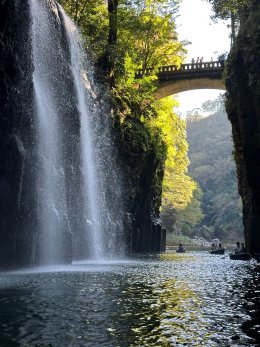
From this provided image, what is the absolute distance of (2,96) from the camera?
16.5 meters

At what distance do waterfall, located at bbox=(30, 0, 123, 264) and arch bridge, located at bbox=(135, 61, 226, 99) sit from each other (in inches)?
472

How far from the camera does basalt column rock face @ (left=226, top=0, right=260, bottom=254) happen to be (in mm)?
25578

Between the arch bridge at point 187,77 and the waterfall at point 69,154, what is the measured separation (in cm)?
1198

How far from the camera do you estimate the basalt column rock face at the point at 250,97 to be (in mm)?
25578

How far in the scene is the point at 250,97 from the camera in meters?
26.6

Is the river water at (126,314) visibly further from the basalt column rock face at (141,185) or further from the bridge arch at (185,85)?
the bridge arch at (185,85)

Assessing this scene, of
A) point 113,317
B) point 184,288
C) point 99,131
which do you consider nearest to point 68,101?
point 99,131

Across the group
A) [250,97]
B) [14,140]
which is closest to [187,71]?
[250,97]

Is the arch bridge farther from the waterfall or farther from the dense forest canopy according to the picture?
the dense forest canopy

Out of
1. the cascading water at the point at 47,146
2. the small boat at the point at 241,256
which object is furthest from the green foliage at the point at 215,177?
the cascading water at the point at 47,146

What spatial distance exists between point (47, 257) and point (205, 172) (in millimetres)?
86962

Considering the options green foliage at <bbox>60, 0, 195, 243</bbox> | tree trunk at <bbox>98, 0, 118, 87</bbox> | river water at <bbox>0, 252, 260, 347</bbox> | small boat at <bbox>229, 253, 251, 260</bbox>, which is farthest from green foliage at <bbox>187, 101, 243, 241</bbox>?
river water at <bbox>0, 252, 260, 347</bbox>

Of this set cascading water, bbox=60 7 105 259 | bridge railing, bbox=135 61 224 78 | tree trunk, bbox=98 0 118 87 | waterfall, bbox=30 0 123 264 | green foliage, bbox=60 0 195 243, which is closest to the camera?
waterfall, bbox=30 0 123 264

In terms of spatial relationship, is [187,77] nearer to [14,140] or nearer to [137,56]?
[137,56]
